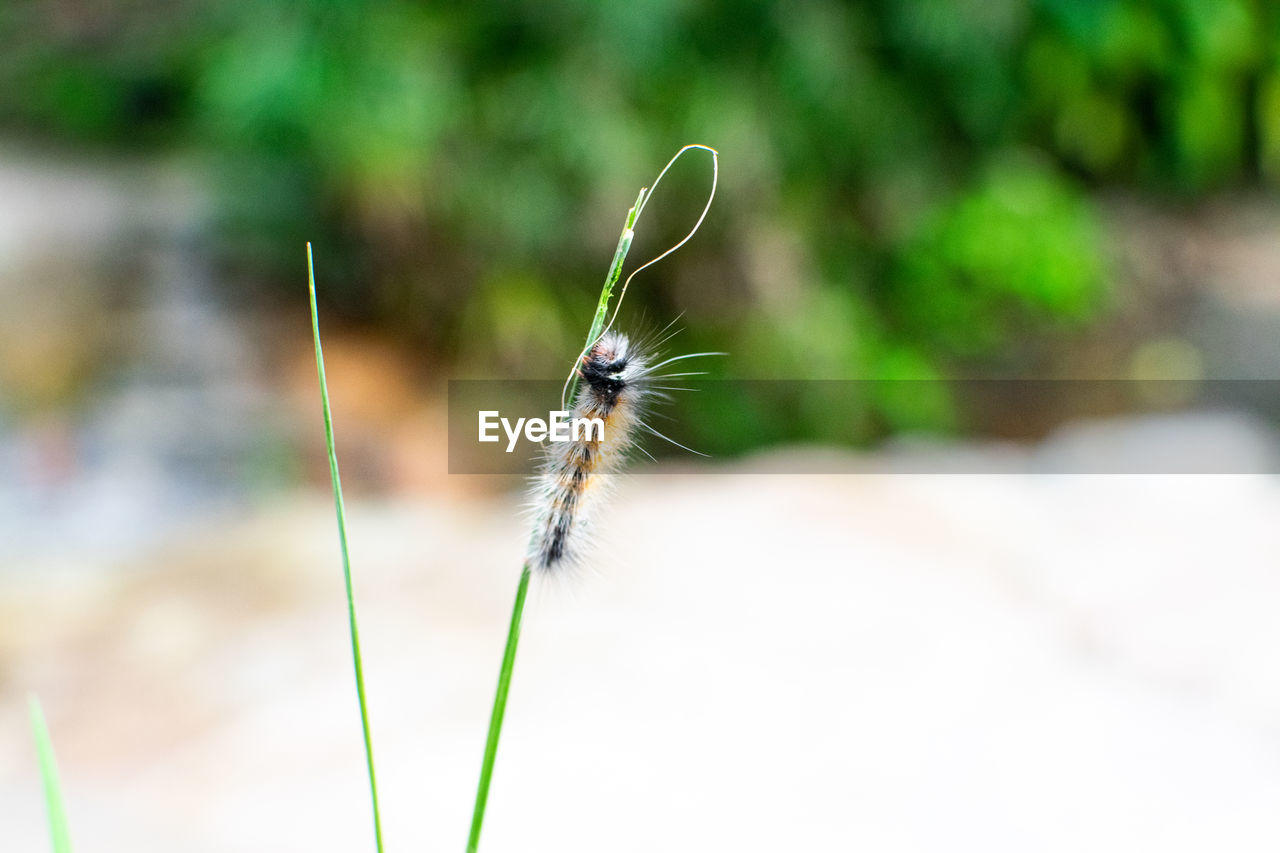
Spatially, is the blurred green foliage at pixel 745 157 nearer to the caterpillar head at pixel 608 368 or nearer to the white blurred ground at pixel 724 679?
the white blurred ground at pixel 724 679

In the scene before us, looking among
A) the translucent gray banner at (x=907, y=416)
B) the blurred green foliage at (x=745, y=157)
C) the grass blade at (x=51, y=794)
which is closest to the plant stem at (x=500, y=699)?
the grass blade at (x=51, y=794)

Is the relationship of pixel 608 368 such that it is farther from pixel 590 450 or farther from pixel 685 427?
pixel 685 427

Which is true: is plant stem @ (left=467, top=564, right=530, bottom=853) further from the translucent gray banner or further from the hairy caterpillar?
the translucent gray banner

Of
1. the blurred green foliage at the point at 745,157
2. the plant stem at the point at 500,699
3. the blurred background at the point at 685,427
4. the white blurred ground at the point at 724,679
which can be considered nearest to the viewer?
the plant stem at the point at 500,699

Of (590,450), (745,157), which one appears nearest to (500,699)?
(590,450)

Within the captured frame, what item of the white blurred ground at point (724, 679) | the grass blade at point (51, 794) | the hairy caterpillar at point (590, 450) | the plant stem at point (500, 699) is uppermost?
the hairy caterpillar at point (590, 450)

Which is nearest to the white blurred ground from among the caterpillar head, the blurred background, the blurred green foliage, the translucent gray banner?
the blurred background

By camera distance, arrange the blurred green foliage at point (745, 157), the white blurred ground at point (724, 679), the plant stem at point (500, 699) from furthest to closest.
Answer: the blurred green foliage at point (745, 157) < the white blurred ground at point (724, 679) < the plant stem at point (500, 699)
